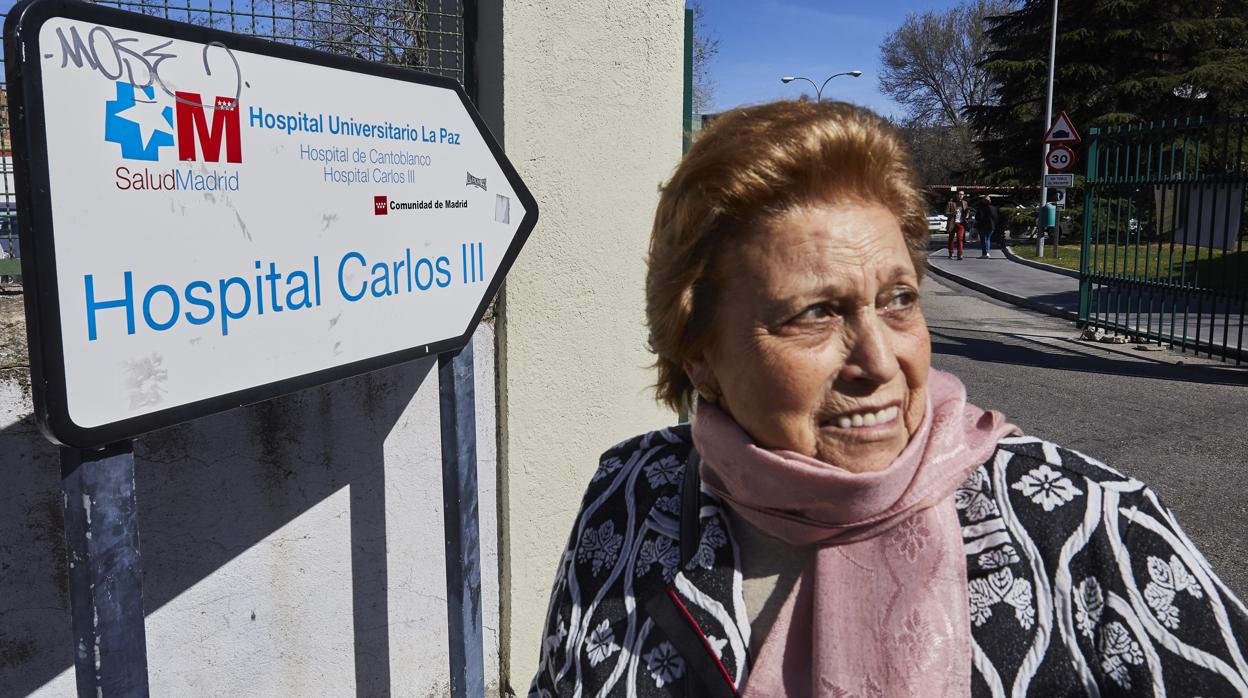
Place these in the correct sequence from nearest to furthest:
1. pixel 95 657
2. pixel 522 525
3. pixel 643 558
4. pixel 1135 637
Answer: pixel 1135 637 < pixel 95 657 < pixel 643 558 < pixel 522 525

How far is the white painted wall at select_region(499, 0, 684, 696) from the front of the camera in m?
3.22

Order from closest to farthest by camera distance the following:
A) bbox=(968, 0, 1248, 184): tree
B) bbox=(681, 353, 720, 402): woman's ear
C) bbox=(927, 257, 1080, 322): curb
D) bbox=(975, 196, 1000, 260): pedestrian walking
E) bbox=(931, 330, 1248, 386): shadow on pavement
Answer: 1. bbox=(681, 353, 720, 402): woman's ear
2. bbox=(931, 330, 1248, 386): shadow on pavement
3. bbox=(927, 257, 1080, 322): curb
4. bbox=(975, 196, 1000, 260): pedestrian walking
5. bbox=(968, 0, 1248, 184): tree

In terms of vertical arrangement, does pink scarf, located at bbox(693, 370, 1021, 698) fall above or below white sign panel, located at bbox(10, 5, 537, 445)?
below

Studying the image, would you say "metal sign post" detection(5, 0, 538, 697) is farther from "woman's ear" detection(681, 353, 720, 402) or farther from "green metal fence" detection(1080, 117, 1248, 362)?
"green metal fence" detection(1080, 117, 1248, 362)

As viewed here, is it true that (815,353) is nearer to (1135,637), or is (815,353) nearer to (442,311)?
(1135,637)

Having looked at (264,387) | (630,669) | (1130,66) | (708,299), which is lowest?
(630,669)

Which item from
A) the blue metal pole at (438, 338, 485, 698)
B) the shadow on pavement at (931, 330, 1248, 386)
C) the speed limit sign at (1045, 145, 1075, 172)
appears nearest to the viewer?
the blue metal pole at (438, 338, 485, 698)

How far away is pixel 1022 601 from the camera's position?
1.42m

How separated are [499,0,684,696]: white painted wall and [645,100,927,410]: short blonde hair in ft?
4.46

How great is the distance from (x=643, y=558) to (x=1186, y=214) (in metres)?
9.60

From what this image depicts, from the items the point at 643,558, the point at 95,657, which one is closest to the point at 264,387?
the point at 95,657

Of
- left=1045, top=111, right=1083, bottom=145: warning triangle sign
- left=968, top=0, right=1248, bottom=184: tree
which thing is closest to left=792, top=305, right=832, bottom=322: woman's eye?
left=1045, top=111, right=1083, bottom=145: warning triangle sign

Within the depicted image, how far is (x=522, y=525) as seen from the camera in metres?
3.35

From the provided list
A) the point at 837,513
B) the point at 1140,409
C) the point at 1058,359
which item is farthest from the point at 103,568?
the point at 1058,359
